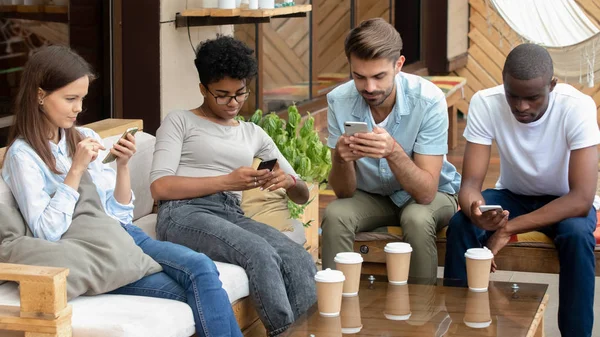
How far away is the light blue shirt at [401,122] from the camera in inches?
135

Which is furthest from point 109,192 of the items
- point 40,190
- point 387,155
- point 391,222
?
point 391,222

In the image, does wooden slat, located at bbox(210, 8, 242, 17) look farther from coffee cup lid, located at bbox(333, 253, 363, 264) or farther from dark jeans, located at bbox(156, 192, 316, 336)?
coffee cup lid, located at bbox(333, 253, 363, 264)

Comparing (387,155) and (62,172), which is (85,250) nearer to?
(62,172)

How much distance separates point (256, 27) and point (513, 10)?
8.49 feet

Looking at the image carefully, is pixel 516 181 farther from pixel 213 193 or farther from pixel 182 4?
pixel 182 4

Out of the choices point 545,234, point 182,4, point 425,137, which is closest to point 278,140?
point 182,4

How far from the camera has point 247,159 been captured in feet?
11.3

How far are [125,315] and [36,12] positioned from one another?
5.68 feet

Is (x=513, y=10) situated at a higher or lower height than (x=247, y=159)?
higher

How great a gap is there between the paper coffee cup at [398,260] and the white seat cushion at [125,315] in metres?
0.61

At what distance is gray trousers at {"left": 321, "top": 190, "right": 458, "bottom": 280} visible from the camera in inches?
130

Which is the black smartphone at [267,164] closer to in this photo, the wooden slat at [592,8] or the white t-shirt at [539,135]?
the white t-shirt at [539,135]

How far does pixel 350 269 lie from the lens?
2746 mm

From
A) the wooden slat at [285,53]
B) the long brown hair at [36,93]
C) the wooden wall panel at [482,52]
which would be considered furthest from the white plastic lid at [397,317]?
the wooden wall panel at [482,52]
